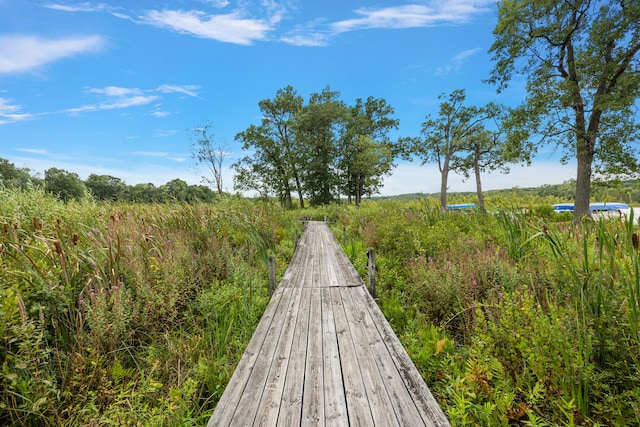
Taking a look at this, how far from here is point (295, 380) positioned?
226 centimetres

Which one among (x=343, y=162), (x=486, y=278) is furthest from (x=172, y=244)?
(x=343, y=162)

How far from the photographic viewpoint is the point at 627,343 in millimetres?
1842

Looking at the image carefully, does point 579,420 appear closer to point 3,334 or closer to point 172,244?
point 3,334

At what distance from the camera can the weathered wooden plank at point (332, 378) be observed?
1.86m

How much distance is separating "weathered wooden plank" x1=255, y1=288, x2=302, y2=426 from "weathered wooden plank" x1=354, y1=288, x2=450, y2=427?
106 centimetres

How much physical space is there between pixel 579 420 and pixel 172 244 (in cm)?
584

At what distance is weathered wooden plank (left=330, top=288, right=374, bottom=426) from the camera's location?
1859 millimetres

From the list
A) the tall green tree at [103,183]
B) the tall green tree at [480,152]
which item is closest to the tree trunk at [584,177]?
the tall green tree at [480,152]

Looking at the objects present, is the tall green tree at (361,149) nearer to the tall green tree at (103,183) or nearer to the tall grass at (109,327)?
the tall grass at (109,327)

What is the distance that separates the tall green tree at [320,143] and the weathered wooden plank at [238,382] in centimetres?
2820

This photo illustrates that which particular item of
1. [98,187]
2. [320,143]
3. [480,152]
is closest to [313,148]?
[320,143]

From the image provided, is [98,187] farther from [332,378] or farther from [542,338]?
[542,338]

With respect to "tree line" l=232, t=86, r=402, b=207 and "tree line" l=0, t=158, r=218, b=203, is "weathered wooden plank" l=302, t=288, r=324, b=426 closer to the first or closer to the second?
"tree line" l=0, t=158, r=218, b=203

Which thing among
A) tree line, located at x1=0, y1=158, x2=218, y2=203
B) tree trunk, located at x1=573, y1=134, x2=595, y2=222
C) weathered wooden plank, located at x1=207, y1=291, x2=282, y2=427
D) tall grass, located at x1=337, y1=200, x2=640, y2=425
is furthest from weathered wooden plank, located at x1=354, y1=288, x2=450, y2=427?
tree trunk, located at x1=573, y1=134, x2=595, y2=222
